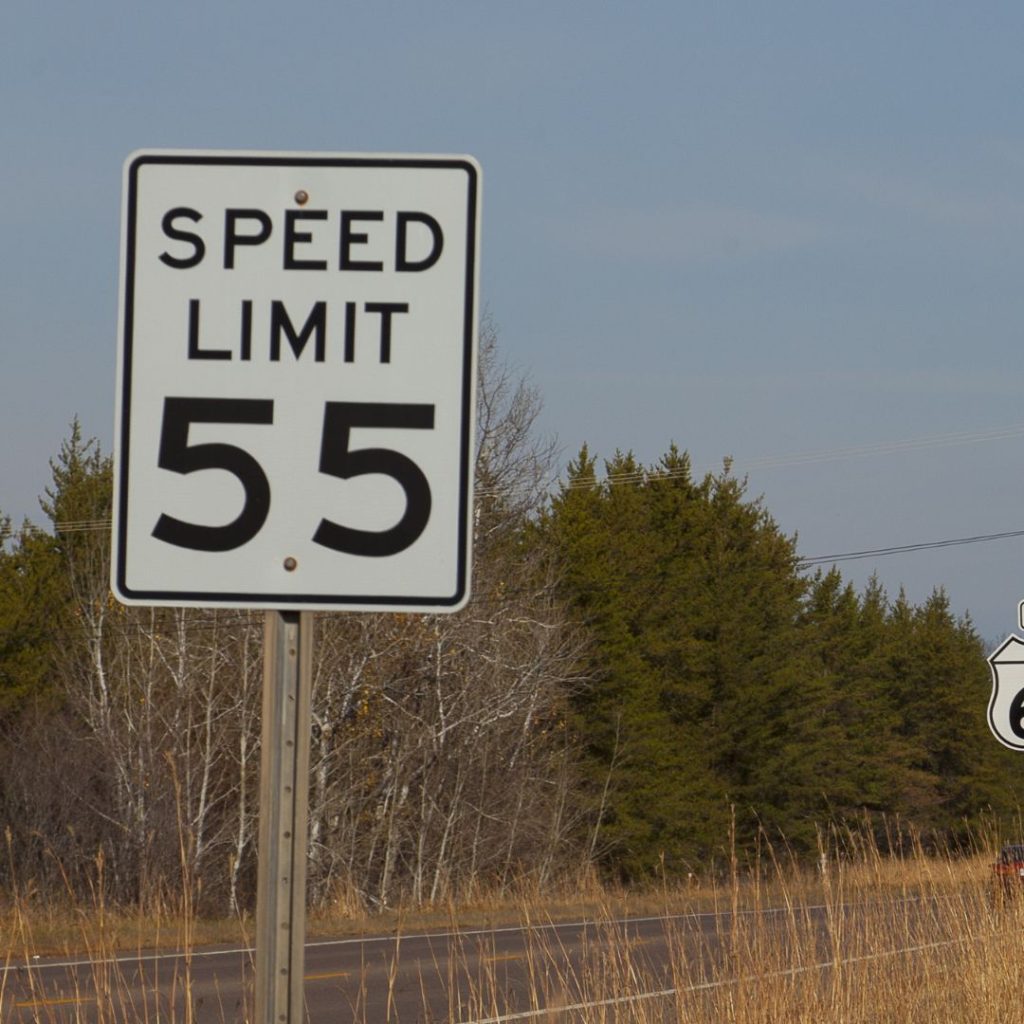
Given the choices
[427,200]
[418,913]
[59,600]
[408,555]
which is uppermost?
[59,600]

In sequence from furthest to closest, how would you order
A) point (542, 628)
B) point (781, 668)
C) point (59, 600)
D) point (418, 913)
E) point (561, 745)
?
point (781, 668) → point (59, 600) → point (561, 745) → point (542, 628) → point (418, 913)

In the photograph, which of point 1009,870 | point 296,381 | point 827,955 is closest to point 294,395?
point 296,381

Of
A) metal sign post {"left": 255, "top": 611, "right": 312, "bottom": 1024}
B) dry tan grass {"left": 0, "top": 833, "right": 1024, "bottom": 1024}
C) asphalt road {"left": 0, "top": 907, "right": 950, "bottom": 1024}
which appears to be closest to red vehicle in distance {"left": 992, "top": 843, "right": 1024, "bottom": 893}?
dry tan grass {"left": 0, "top": 833, "right": 1024, "bottom": 1024}

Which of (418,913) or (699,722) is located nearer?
(418,913)

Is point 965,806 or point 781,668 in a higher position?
point 781,668

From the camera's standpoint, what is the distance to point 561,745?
44.1 meters

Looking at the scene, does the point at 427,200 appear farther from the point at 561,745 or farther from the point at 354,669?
the point at 561,745

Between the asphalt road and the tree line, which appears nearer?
the asphalt road

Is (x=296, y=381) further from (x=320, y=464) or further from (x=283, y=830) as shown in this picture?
(x=283, y=830)

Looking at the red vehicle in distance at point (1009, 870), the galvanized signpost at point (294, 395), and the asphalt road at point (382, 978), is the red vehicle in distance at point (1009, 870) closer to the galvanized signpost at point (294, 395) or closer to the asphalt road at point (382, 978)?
the asphalt road at point (382, 978)

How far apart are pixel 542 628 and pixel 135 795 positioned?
8448 millimetres

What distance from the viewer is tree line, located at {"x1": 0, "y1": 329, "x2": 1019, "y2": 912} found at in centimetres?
3148

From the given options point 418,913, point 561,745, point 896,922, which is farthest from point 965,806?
point 896,922

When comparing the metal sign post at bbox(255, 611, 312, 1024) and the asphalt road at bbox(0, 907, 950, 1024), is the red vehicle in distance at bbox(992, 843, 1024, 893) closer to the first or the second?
the asphalt road at bbox(0, 907, 950, 1024)
